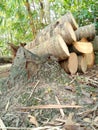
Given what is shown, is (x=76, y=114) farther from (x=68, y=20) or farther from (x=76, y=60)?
(x=68, y=20)

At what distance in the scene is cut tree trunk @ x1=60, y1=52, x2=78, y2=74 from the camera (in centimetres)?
457

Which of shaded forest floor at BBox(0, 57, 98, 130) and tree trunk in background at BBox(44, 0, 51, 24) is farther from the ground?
tree trunk in background at BBox(44, 0, 51, 24)

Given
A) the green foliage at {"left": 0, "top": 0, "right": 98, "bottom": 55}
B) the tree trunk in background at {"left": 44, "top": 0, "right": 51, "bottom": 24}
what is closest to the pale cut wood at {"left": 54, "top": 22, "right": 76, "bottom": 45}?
the green foliage at {"left": 0, "top": 0, "right": 98, "bottom": 55}

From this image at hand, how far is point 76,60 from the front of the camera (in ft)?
15.4

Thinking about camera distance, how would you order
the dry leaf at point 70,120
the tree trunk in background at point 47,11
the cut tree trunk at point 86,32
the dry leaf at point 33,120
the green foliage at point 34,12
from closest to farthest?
the dry leaf at point 70,120 < the dry leaf at point 33,120 < the cut tree trunk at point 86,32 < the green foliage at point 34,12 < the tree trunk in background at point 47,11

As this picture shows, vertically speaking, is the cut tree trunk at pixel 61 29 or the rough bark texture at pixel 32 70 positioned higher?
the cut tree trunk at pixel 61 29

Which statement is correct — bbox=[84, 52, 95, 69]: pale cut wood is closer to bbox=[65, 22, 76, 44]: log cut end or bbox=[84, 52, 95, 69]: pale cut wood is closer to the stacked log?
the stacked log

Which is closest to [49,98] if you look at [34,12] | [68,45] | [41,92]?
[41,92]

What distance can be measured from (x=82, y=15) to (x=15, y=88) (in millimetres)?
2946

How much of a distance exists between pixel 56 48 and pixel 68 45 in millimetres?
471

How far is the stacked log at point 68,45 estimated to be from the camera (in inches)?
175

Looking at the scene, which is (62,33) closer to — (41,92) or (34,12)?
(41,92)

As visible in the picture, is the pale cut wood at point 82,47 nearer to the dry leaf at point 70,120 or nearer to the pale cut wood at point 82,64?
the pale cut wood at point 82,64

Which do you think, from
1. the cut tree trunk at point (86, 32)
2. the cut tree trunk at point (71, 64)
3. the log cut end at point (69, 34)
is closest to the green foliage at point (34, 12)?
the cut tree trunk at point (86, 32)
